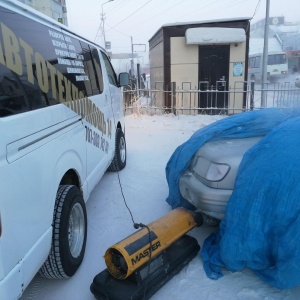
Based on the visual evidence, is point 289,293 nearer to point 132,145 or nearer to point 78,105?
point 78,105

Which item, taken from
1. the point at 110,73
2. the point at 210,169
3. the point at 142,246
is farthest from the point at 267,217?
the point at 110,73

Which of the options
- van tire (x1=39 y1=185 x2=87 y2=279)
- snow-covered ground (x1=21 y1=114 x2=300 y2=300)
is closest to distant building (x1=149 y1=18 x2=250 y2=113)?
snow-covered ground (x1=21 y1=114 x2=300 y2=300)

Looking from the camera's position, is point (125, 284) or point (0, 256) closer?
point (0, 256)

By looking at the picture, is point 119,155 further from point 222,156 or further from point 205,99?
point 205,99

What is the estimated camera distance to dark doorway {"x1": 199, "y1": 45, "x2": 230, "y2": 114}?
1076 cm

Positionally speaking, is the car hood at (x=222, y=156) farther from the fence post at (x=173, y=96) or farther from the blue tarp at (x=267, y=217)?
the fence post at (x=173, y=96)

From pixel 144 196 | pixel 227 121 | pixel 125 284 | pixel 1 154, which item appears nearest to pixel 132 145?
pixel 144 196

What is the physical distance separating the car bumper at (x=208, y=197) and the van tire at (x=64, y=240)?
1.03 m

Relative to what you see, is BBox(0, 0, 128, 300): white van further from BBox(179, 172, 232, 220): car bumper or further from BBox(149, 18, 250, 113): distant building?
BBox(149, 18, 250, 113): distant building

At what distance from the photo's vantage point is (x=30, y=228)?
179 cm

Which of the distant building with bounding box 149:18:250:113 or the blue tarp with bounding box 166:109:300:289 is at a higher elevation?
the distant building with bounding box 149:18:250:113

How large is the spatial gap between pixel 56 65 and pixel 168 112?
8601 millimetres

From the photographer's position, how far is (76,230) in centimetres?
268

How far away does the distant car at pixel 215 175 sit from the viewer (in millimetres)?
2645
